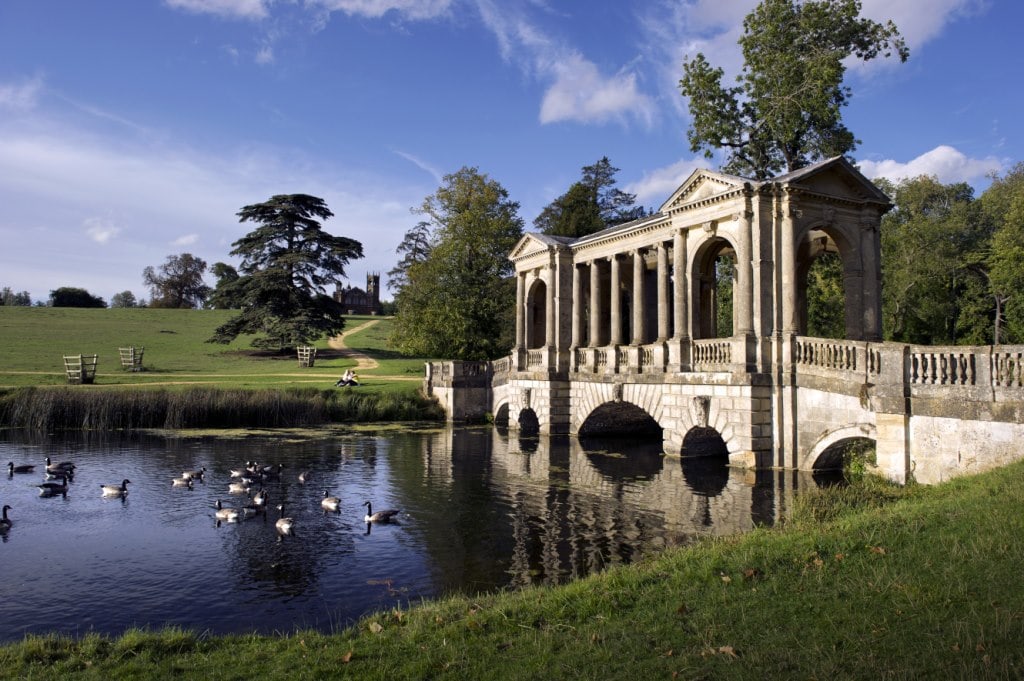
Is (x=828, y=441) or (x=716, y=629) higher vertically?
(x=828, y=441)

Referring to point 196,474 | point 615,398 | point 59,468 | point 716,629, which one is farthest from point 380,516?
point 615,398

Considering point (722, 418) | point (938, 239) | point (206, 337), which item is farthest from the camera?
point (206, 337)

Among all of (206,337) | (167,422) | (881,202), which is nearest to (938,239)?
(881,202)

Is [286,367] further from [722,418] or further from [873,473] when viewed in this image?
[873,473]

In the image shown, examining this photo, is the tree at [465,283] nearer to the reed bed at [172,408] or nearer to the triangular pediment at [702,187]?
the reed bed at [172,408]

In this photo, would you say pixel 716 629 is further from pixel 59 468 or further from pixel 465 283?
pixel 465 283

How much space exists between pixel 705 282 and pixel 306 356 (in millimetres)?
26300

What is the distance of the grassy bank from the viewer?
5543 mm

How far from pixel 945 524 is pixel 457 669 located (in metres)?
6.36

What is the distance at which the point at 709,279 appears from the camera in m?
29.5

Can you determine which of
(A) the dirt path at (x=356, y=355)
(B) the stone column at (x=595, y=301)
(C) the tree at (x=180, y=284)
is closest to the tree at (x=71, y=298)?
(C) the tree at (x=180, y=284)

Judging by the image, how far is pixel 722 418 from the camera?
21188mm

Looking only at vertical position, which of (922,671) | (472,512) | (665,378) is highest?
(665,378)

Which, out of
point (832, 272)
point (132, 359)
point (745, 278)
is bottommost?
point (132, 359)
